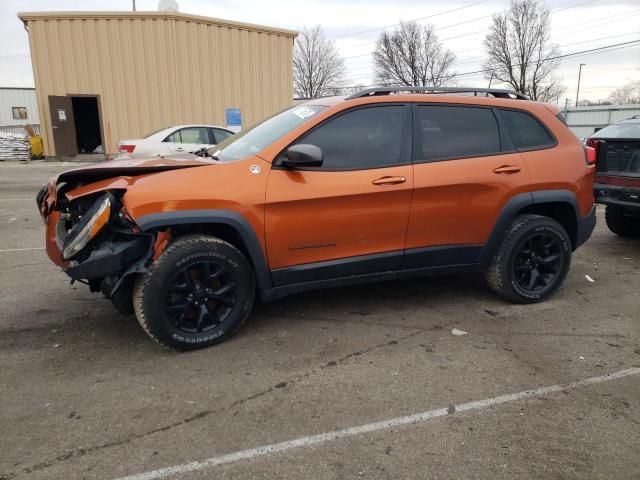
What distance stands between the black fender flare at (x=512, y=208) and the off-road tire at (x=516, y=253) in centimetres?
7

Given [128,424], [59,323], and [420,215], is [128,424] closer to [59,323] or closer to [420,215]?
[59,323]

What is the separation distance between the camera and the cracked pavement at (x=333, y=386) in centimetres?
243

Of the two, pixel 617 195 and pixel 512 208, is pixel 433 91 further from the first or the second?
pixel 617 195

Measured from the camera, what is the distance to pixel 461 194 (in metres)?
4.02

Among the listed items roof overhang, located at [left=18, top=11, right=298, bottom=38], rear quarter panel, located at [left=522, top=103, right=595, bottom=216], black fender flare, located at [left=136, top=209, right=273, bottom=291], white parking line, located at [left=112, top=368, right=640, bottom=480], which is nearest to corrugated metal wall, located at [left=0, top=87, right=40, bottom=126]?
roof overhang, located at [left=18, top=11, right=298, bottom=38]

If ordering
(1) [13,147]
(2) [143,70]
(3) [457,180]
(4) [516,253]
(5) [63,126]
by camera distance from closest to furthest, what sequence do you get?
(3) [457,180]
(4) [516,253]
(2) [143,70]
(5) [63,126]
(1) [13,147]

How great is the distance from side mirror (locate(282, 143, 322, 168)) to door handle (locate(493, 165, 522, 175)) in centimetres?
159

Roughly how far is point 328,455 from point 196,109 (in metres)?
18.9

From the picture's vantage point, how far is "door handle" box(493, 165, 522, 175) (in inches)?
163

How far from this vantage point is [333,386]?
121 inches

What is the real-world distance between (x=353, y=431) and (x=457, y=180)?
2.20 metres

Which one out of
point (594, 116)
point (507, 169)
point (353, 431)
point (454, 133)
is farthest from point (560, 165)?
point (594, 116)

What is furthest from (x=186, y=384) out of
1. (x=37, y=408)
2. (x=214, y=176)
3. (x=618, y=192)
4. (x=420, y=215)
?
(x=618, y=192)

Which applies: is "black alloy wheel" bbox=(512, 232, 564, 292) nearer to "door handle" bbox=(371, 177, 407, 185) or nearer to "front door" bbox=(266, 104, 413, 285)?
"front door" bbox=(266, 104, 413, 285)
